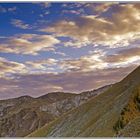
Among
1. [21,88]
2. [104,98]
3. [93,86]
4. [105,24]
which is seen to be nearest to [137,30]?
[105,24]

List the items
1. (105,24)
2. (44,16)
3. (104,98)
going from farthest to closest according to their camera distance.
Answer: (104,98) → (105,24) → (44,16)

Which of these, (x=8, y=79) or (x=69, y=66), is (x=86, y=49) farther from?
(x=8, y=79)

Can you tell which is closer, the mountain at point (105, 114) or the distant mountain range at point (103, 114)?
the distant mountain range at point (103, 114)

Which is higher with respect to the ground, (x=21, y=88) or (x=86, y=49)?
(x=86, y=49)

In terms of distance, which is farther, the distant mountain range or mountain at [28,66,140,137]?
mountain at [28,66,140,137]

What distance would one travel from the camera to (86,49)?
13039 mm

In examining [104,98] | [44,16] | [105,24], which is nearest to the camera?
[44,16]

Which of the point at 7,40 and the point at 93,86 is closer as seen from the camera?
the point at 7,40

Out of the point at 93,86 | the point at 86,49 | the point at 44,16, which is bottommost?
the point at 93,86

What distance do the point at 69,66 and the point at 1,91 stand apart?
2536 millimetres

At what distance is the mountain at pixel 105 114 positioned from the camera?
2428cm

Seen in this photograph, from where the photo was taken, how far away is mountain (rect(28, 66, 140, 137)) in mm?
24281

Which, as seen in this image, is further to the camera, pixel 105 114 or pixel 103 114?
pixel 103 114

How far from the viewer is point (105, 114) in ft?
103
